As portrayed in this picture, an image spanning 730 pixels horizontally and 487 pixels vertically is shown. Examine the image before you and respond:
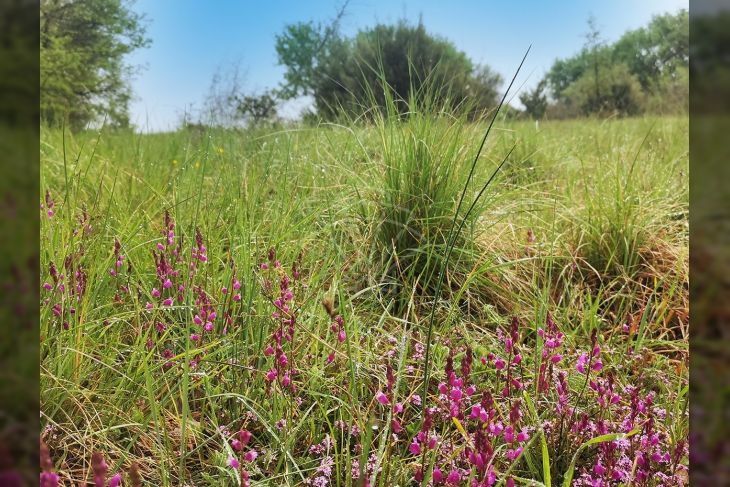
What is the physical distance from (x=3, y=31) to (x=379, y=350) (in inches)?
54.7

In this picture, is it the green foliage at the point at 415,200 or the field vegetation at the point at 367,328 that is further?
the green foliage at the point at 415,200

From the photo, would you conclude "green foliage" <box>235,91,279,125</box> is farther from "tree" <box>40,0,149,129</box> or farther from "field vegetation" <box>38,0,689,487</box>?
"tree" <box>40,0,149,129</box>

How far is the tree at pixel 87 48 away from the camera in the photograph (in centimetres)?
1495

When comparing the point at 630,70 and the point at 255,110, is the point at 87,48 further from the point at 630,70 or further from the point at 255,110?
the point at 630,70

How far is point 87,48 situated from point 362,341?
17.3 metres

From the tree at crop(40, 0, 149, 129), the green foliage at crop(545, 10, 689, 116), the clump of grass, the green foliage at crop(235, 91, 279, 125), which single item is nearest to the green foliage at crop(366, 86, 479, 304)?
the clump of grass

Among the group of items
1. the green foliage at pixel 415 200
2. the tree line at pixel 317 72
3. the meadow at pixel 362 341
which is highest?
the tree line at pixel 317 72

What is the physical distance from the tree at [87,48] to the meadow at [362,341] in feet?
46.4

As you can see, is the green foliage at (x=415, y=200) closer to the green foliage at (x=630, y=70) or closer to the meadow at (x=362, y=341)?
the meadow at (x=362, y=341)

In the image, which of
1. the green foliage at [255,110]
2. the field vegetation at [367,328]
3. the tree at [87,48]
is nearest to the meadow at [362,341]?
the field vegetation at [367,328]

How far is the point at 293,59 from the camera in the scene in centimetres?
1335

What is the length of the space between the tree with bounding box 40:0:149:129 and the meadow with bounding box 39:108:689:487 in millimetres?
14131

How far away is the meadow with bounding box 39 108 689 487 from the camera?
3.97ft

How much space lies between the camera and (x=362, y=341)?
1.87 meters
